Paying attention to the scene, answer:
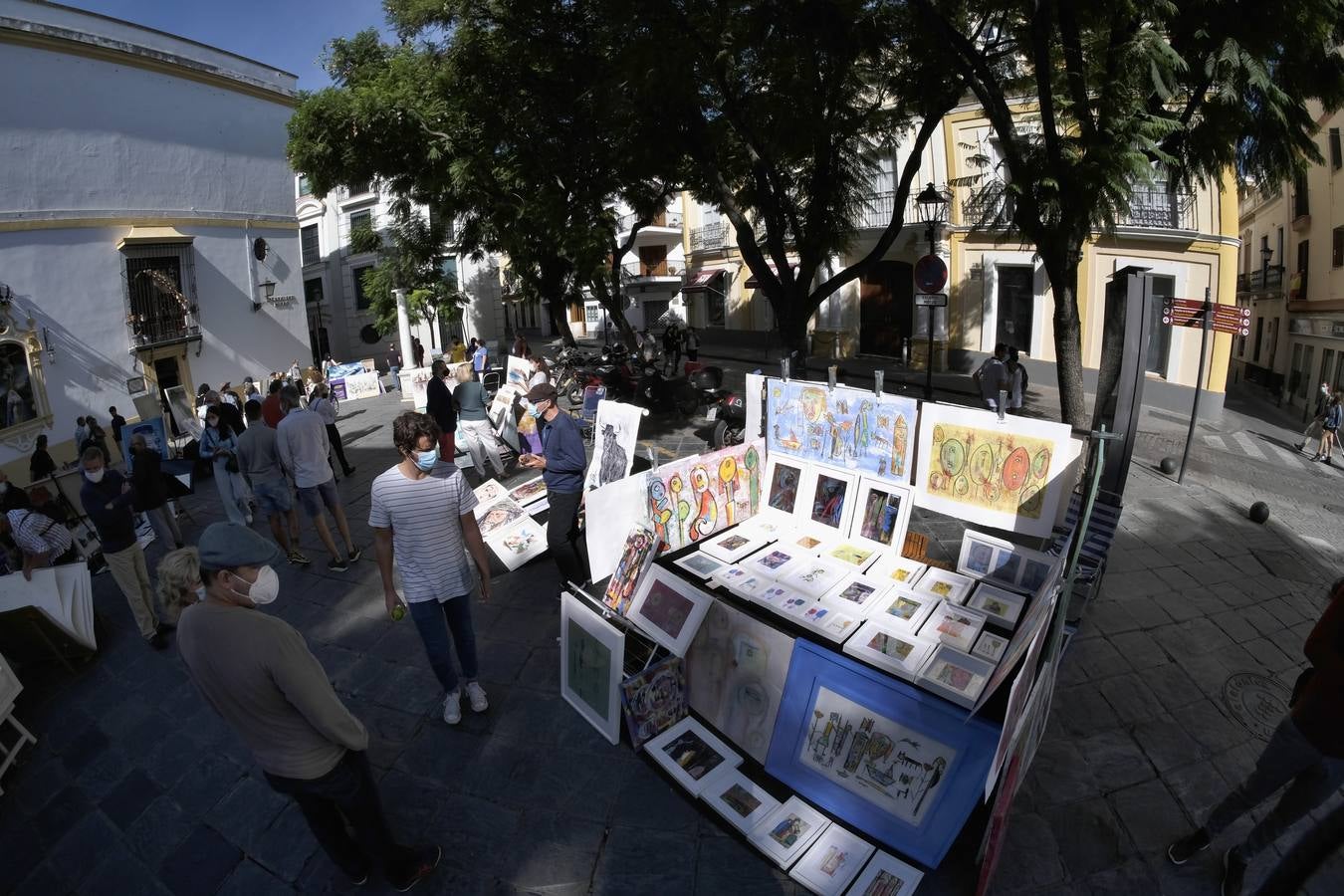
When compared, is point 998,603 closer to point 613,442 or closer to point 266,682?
point 613,442

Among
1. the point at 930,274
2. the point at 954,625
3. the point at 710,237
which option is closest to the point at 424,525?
the point at 954,625

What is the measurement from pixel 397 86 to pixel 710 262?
15.9 meters

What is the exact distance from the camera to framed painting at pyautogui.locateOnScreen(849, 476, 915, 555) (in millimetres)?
4422

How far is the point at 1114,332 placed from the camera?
5.16 m

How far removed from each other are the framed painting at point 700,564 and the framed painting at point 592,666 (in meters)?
0.72

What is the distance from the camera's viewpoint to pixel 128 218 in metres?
14.0

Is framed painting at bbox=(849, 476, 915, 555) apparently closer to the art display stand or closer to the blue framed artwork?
the art display stand

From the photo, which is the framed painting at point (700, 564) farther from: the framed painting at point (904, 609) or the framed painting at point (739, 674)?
the framed painting at point (904, 609)

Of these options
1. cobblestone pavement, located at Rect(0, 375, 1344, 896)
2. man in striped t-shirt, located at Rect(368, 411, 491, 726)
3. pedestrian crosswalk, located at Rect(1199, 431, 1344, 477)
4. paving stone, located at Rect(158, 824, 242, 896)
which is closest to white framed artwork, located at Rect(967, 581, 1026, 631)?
cobblestone pavement, located at Rect(0, 375, 1344, 896)

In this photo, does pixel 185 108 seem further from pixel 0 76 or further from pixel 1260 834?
pixel 1260 834

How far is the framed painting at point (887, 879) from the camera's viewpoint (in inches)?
105

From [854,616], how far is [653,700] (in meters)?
1.19

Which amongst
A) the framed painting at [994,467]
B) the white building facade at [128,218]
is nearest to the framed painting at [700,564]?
the framed painting at [994,467]

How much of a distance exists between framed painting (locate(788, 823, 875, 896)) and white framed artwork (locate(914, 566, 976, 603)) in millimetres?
1446
